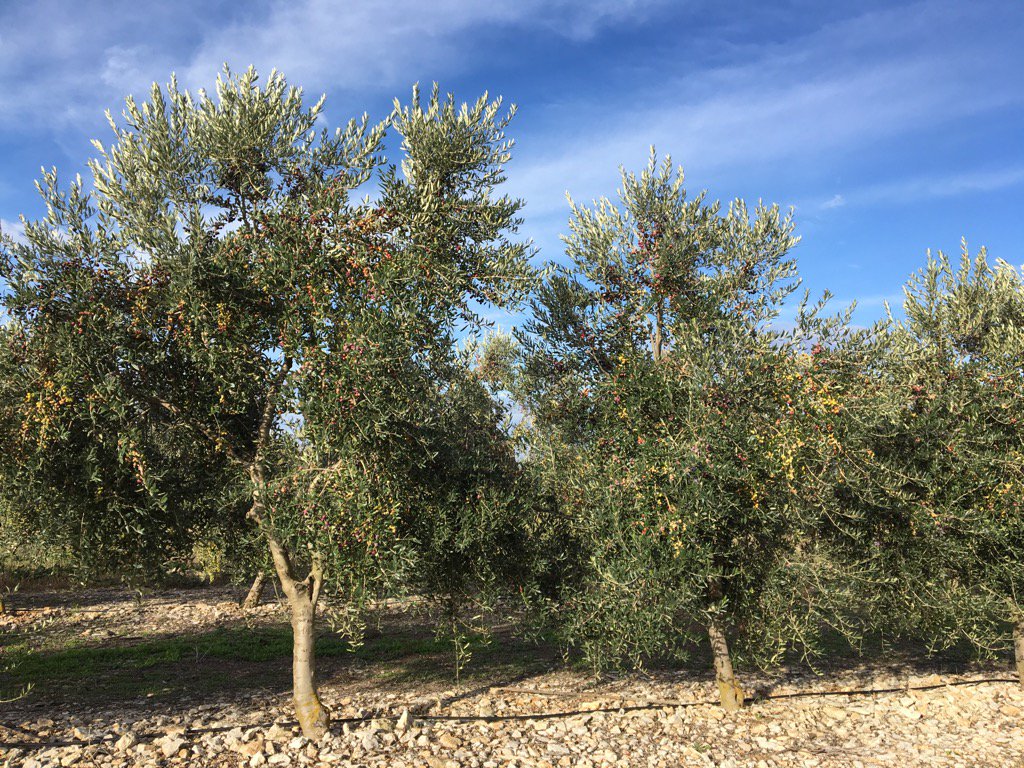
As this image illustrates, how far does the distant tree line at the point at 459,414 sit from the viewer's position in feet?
37.2

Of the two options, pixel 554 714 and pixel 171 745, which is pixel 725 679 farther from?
pixel 171 745

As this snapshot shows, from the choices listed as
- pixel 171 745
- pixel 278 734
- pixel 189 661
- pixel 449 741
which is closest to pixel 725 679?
pixel 449 741

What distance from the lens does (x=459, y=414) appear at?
47.9ft

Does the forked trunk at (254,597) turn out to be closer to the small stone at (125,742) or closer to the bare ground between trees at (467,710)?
the bare ground between trees at (467,710)

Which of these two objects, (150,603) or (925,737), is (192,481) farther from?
(150,603)

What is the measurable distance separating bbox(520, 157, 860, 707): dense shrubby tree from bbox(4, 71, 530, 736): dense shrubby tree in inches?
110

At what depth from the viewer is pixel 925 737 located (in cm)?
1521

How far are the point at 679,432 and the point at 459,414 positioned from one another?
447 centimetres

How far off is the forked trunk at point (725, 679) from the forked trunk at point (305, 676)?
860 centimetres

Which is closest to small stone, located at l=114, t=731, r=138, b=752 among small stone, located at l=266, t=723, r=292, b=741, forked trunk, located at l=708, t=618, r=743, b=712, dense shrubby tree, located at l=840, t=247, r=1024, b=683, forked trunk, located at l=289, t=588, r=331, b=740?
small stone, located at l=266, t=723, r=292, b=741

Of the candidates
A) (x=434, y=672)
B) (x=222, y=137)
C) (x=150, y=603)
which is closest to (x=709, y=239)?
(x=222, y=137)

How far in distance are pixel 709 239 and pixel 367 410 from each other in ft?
29.8

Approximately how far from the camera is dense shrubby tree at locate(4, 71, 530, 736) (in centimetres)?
1102

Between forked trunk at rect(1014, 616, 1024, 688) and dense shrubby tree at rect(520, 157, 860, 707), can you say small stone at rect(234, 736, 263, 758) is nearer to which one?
dense shrubby tree at rect(520, 157, 860, 707)
